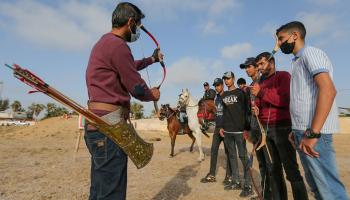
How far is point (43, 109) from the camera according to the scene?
80.0 metres

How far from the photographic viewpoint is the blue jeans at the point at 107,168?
2.54m

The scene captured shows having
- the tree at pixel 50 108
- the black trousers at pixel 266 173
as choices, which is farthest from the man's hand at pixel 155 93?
the tree at pixel 50 108

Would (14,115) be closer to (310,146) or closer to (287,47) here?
(287,47)

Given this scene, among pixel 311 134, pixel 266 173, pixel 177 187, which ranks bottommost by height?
pixel 177 187

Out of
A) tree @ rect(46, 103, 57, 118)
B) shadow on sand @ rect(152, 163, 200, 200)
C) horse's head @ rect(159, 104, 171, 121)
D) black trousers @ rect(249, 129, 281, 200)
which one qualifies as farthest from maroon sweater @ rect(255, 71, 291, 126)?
tree @ rect(46, 103, 57, 118)

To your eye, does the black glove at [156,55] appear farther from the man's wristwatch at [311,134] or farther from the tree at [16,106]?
the tree at [16,106]

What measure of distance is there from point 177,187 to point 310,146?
13.2ft

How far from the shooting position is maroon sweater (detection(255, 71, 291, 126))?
4.36 meters

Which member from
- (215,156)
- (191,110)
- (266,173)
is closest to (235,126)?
(215,156)

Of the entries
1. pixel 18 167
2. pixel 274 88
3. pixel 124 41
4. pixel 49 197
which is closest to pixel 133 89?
pixel 124 41

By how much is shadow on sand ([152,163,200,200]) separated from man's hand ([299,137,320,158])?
3.21 meters

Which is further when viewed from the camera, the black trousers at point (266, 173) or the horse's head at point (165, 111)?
the horse's head at point (165, 111)

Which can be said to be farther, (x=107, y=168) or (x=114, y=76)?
(x=114, y=76)

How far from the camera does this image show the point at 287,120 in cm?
435
